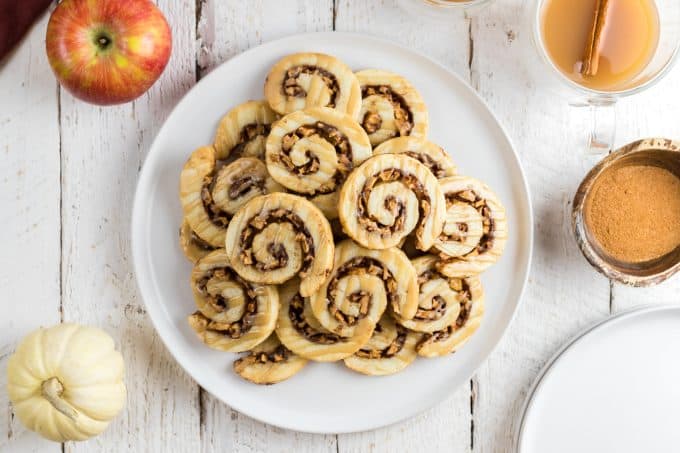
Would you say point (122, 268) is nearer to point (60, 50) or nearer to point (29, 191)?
point (29, 191)

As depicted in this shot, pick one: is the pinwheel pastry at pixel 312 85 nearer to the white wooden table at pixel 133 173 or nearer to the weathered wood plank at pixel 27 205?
the white wooden table at pixel 133 173

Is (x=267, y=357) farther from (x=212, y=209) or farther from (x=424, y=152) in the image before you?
(x=424, y=152)

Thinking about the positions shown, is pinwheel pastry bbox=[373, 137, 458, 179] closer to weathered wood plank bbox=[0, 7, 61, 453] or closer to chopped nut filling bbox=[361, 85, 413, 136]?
chopped nut filling bbox=[361, 85, 413, 136]

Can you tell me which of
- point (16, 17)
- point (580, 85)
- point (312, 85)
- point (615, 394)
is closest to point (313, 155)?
point (312, 85)

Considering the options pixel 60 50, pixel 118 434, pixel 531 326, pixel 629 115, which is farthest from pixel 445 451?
pixel 60 50

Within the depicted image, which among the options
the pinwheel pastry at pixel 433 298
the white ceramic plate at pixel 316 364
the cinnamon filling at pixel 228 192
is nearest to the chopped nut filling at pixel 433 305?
the pinwheel pastry at pixel 433 298

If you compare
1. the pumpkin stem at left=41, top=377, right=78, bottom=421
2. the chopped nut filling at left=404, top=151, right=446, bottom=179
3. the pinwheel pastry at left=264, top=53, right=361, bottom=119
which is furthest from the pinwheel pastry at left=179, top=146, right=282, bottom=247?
the pumpkin stem at left=41, top=377, right=78, bottom=421
